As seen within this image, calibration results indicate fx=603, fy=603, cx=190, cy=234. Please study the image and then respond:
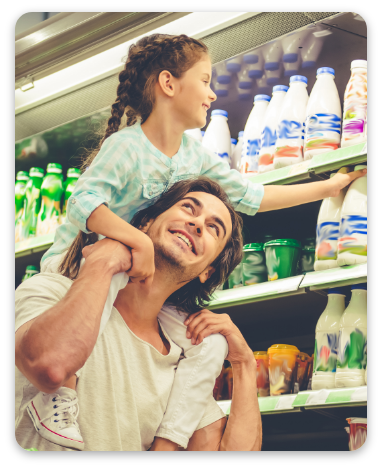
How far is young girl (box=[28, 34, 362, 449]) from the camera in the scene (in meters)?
1.60

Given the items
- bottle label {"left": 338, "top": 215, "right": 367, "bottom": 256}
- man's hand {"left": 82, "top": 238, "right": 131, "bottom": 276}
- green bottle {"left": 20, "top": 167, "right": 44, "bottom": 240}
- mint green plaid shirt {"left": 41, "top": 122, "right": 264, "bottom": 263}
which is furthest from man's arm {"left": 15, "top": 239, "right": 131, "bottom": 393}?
green bottle {"left": 20, "top": 167, "right": 44, "bottom": 240}

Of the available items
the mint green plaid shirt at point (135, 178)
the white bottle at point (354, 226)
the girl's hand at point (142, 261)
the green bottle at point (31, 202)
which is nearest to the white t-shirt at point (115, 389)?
the girl's hand at point (142, 261)

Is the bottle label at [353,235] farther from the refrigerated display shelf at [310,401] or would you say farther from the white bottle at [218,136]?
the white bottle at [218,136]

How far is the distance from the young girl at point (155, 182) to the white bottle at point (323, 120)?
0.12 meters

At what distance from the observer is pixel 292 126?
194 centimetres

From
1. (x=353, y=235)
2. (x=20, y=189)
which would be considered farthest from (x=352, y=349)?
(x=20, y=189)

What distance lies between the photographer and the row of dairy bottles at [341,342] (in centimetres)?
166

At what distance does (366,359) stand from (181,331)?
0.51m

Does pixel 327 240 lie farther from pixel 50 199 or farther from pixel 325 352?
pixel 50 199
